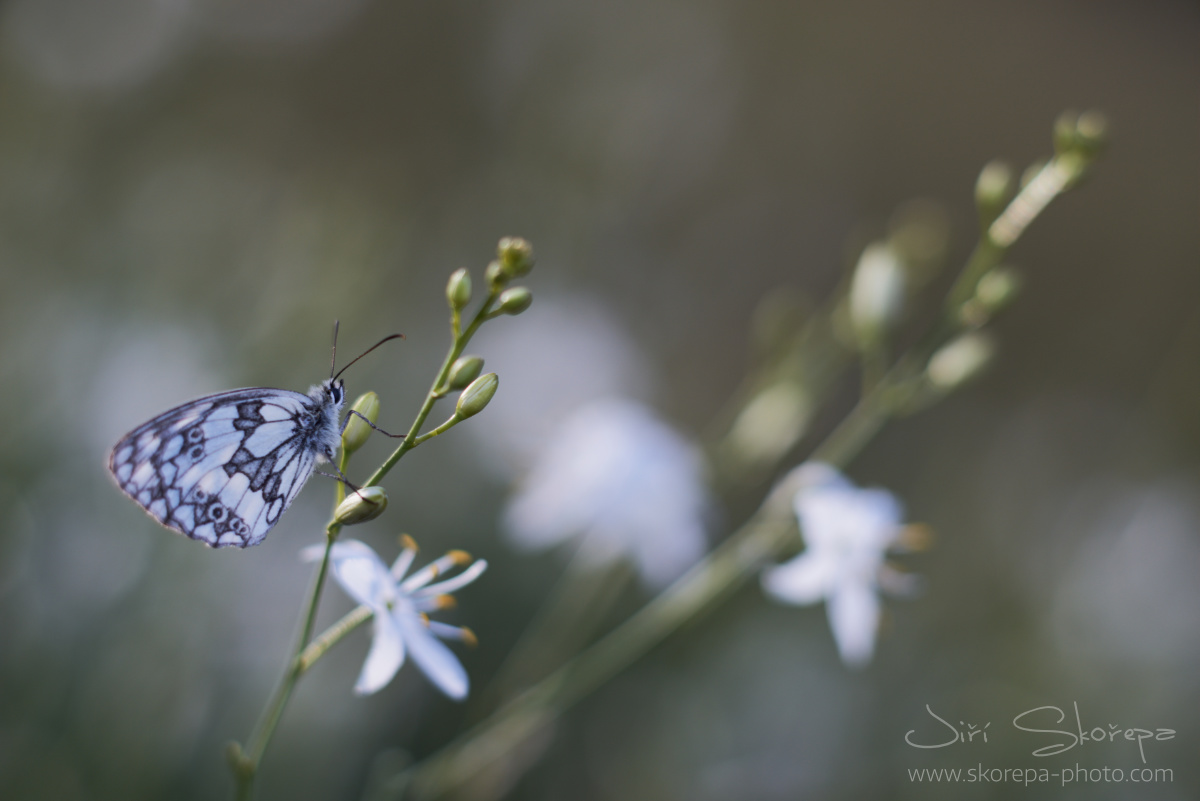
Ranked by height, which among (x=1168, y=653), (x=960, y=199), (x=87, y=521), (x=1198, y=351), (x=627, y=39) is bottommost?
(x=87, y=521)

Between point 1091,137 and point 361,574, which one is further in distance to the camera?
point 1091,137

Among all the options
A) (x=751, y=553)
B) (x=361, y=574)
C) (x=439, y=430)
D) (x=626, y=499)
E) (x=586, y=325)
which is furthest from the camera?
(x=586, y=325)

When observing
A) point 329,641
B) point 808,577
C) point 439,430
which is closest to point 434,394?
point 439,430

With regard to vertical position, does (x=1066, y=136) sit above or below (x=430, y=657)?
above

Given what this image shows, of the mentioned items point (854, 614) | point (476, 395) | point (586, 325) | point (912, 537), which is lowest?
point (476, 395)

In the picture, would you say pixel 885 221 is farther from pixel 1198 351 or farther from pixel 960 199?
pixel 1198 351

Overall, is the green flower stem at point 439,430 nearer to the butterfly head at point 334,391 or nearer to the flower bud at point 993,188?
the butterfly head at point 334,391

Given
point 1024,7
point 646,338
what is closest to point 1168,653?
point 646,338

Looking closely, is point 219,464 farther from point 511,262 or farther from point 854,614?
point 854,614

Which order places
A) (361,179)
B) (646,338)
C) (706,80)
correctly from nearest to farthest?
(361,179), (646,338), (706,80)
